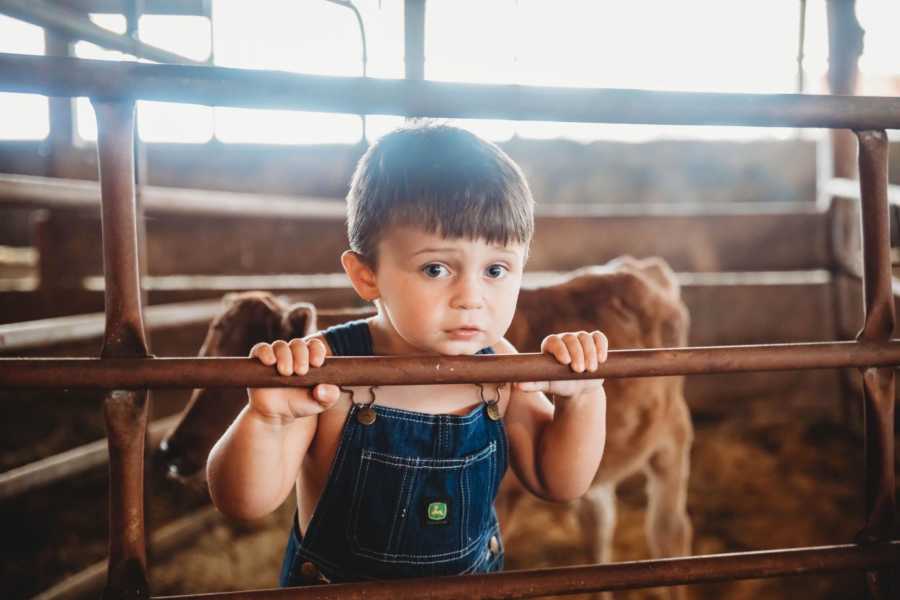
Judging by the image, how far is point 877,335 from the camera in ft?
3.75

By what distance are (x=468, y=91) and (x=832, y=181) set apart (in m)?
3.89

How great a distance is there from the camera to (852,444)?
12.8 ft

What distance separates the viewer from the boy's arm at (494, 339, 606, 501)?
1167 mm

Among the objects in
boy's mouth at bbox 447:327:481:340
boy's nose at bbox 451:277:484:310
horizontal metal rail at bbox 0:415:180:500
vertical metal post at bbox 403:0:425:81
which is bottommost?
horizontal metal rail at bbox 0:415:180:500

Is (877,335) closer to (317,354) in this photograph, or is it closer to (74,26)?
(317,354)

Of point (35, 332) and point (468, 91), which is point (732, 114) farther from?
point (35, 332)

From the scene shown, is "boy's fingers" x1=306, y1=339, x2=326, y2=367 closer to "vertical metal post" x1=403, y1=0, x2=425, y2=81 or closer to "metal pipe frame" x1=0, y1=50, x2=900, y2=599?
"metal pipe frame" x1=0, y1=50, x2=900, y2=599

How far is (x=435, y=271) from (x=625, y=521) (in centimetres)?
252

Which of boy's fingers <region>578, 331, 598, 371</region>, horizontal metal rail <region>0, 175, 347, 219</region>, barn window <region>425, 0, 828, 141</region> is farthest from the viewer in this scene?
barn window <region>425, 0, 828, 141</region>

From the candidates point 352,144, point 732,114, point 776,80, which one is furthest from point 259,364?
point 776,80

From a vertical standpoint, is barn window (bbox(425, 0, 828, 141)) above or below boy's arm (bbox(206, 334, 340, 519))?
above

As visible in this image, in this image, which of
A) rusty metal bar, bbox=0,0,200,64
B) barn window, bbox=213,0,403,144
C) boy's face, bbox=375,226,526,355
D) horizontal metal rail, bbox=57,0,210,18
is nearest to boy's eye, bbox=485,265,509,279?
boy's face, bbox=375,226,526,355

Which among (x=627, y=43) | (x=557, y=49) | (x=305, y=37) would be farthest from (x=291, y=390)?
(x=627, y=43)

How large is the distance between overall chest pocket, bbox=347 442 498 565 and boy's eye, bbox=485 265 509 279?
30 centimetres
